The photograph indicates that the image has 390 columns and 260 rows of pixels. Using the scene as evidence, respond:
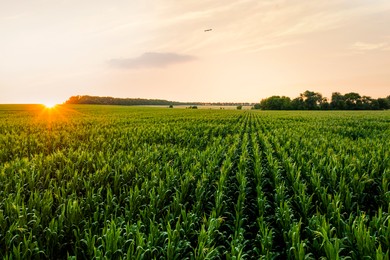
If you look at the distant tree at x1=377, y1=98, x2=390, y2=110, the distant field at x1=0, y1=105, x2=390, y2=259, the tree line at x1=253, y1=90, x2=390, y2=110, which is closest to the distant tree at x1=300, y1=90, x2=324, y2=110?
the tree line at x1=253, y1=90, x2=390, y2=110

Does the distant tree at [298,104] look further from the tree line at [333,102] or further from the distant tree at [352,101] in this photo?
the distant tree at [352,101]

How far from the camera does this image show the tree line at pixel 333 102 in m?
Result: 138

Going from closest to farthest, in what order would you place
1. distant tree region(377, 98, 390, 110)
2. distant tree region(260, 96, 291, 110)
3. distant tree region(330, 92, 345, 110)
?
1. distant tree region(330, 92, 345, 110)
2. distant tree region(377, 98, 390, 110)
3. distant tree region(260, 96, 291, 110)

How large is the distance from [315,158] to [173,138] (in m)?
9.36

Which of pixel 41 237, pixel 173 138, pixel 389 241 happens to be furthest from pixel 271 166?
pixel 173 138

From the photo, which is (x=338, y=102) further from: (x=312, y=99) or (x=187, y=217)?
(x=187, y=217)

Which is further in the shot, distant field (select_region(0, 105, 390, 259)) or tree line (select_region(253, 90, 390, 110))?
tree line (select_region(253, 90, 390, 110))

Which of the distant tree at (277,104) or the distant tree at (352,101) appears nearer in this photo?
the distant tree at (352,101)

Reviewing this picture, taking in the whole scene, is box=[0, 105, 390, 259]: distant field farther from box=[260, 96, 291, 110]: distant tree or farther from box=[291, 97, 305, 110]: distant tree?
box=[260, 96, 291, 110]: distant tree

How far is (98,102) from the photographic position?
527 feet

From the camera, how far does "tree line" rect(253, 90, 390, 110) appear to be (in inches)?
5433

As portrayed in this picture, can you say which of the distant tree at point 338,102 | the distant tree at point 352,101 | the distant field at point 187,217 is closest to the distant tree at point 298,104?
the distant tree at point 338,102

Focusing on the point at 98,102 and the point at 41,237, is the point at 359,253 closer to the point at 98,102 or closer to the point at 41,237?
the point at 41,237

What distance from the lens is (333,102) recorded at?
13988 centimetres
